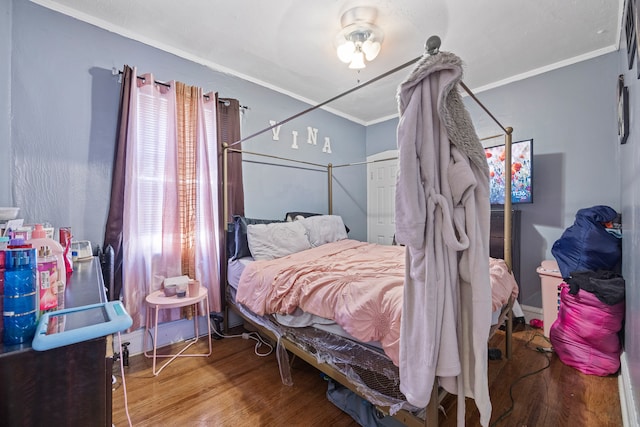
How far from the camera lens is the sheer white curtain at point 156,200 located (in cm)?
207

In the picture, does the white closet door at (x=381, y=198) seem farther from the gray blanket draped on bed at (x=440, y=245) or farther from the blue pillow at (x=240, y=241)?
the gray blanket draped on bed at (x=440, y=245)

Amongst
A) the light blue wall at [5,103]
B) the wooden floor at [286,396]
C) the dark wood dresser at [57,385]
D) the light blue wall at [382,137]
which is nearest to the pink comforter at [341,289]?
the wooden floor at [286,396]

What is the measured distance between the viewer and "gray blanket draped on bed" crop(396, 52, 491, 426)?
0.95 metres

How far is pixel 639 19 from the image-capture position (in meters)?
0.92

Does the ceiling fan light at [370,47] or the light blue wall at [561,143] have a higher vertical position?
the ceiling fan light at [370,47]

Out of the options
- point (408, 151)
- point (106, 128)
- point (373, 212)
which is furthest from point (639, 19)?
point (373, 212)

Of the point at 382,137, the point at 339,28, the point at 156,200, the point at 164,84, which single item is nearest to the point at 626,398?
the point at 339,28

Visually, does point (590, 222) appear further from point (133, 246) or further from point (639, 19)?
point (133, 246)

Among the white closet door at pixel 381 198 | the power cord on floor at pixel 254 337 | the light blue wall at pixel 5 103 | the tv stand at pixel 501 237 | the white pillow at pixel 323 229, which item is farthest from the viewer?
the white closet door at pixel 381 198

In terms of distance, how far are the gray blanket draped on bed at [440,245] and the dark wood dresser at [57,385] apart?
90 cm

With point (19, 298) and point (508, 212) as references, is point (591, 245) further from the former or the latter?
Result: point (19, 298)

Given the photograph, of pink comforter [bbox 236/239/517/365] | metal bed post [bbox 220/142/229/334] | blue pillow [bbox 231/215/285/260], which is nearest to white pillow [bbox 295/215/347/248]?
pink comforter [bbox 236/239/517/365]

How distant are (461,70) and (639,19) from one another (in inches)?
23.7

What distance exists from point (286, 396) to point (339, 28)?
257 cm
